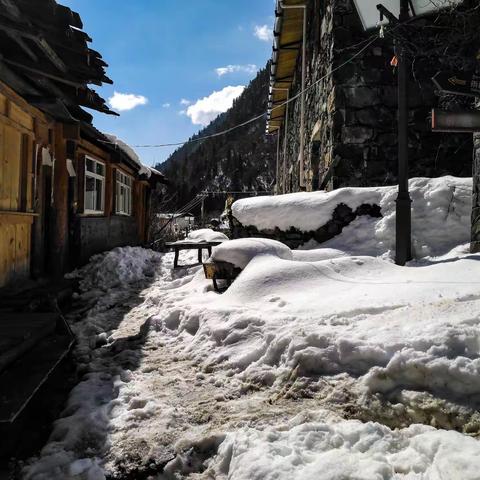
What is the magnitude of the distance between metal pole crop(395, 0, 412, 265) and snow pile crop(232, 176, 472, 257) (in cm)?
49

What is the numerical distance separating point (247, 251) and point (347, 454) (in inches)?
154

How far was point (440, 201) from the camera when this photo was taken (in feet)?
19.6

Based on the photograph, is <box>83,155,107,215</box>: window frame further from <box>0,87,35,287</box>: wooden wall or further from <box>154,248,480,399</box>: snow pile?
<box>154,248,480,399</box>: snow pile

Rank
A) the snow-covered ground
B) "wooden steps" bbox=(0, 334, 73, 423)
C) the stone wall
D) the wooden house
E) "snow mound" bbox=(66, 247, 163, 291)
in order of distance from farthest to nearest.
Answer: "snow mound" bbox=(66, 247, 163, 291), the stone wall, the wooden house, "wooden steps" bbox=(0, 334, 73, 423), the snow-covered ground

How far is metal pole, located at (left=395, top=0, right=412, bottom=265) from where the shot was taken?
5238 millimetres

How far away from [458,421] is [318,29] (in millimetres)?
9502

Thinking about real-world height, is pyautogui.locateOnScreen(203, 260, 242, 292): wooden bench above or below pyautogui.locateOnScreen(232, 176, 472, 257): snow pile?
below

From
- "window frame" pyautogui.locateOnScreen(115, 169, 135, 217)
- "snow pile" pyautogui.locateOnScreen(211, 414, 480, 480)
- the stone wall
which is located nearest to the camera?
"snow pile" pyautogui.locateOnScreen(211, 414, 480, 480)

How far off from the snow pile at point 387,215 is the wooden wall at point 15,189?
401 centimetres

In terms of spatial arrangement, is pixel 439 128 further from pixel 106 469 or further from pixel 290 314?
pixel 106 469

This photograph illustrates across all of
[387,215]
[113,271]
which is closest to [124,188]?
[113,271]

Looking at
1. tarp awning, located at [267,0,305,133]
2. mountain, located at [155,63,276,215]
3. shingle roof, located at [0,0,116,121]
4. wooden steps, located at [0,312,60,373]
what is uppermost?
mountain, located at [155,63,276,215]

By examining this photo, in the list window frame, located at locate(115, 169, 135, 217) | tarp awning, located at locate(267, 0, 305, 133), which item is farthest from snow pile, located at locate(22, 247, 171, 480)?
tarp awning, located at locate(267, 0, 305, 133)

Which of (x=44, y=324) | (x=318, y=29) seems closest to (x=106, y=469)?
(x=44, y=324)
